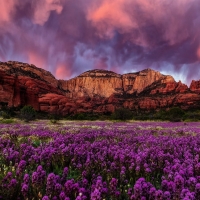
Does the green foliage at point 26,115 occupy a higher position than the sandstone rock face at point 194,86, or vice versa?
the sandstone rock face at point 194,86

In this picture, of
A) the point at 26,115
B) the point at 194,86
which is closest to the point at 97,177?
the point at 26,115

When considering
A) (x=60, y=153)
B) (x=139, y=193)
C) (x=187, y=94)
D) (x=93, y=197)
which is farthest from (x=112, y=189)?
(x=187, y=94)

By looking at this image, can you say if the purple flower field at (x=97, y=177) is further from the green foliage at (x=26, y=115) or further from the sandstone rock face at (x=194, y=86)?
the sandstone rock face at (x=194, y=86)

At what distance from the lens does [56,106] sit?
13638 cm

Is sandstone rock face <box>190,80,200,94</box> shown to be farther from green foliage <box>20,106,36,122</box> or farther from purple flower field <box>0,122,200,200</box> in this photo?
purple flower field <box>0,122,200,200</box>

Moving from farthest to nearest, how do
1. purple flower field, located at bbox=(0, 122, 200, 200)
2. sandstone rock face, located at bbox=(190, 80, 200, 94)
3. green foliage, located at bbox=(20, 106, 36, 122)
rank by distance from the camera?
1. sandstone rock face, located at bbox=(190, 80, 200, 94)
2. green foliage, located at bbox=(20, 106, 36, 122)
3. purple flower field, located at bbox=(0, 122, 200, 200)

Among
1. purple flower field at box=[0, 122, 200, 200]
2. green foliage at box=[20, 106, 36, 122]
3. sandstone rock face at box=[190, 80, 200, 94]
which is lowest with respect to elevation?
purple flower field at box=[0, 122, 200, 200]

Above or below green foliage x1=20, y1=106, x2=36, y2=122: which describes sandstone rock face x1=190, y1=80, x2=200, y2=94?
above

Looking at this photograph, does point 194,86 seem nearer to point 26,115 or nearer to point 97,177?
point 26,115

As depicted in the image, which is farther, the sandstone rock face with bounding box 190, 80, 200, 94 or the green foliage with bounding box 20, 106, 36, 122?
the sandstone rock face with bounding box 190, 80, 200, 94

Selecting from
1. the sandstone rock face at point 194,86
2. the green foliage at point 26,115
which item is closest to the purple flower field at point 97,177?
the green foliage at point 26,115

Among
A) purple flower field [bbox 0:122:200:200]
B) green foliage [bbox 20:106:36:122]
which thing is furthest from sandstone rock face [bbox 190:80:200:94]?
purple flower field [bbox 0:122:200:200]

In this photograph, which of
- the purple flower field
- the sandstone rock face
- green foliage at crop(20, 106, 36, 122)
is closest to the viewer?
the purple flower field

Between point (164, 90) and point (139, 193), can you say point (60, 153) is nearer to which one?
point (139, 193)
